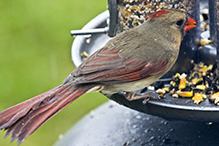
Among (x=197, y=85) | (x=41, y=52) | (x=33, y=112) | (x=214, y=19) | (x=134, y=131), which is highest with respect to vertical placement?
(x=214, y=19)

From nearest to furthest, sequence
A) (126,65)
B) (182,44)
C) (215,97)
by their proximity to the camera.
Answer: (215,97), (126,65), (182,44)

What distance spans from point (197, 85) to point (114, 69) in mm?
543

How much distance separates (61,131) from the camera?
14.2 ft

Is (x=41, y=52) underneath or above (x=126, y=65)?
underneath

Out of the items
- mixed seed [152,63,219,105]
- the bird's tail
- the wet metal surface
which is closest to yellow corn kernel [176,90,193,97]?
mixed seed [152,63,219,105]

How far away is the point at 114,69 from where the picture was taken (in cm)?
229

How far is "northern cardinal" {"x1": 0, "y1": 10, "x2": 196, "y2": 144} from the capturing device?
7.05ft

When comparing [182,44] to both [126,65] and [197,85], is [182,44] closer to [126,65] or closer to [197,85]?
[197,85]

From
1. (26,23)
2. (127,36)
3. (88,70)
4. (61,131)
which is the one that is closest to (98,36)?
(127,36)

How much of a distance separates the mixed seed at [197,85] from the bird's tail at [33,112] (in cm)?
55

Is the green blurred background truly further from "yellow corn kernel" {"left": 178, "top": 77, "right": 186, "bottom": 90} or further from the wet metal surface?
"yellow corn kernel" {"left": 178, "top": 77, "right": 186, "bottom": 90}

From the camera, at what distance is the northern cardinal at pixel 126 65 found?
2148 millimetres

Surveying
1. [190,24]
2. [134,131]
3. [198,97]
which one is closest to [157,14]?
[190,24]

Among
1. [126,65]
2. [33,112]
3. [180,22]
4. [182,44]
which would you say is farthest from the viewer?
[182,44]
